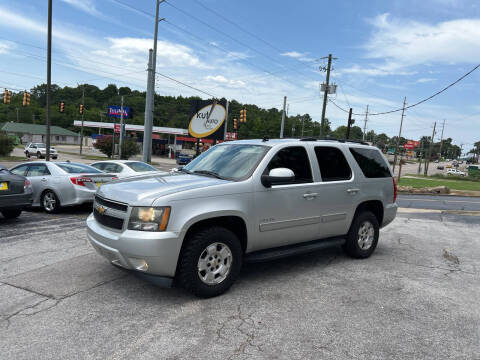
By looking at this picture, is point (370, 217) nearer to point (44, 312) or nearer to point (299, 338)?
point (299, 338)

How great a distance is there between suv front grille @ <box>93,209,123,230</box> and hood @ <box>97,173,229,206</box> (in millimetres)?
217

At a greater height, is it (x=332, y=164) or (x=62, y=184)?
(x=332, y=164)

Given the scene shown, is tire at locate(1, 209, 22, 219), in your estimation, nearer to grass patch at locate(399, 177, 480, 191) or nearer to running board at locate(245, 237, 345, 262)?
running board at locate(245, 237, 345, 262)

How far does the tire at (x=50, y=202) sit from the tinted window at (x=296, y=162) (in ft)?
20.9

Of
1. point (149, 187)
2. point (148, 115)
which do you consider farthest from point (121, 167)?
point (148, 115)

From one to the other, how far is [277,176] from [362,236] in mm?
2408

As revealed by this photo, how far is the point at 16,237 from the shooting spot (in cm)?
642

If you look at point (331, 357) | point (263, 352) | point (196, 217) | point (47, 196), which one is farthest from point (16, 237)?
point (331, 357)

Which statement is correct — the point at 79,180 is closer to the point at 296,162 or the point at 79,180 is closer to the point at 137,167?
the point at 137,167

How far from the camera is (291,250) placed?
15.4ft

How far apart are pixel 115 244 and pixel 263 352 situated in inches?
72.1

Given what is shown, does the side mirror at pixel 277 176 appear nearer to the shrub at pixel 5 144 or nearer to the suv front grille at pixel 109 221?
the suv front grille at pixel 109 221

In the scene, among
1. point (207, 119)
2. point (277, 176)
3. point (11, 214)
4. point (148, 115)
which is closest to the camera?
point (277, 176)

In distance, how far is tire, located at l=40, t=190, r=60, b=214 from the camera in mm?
8734
